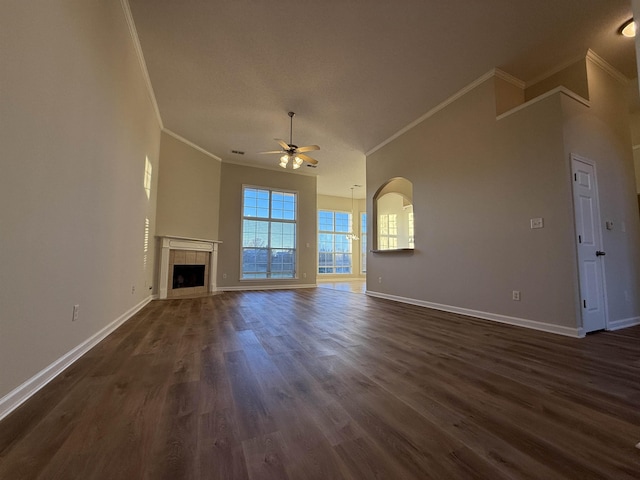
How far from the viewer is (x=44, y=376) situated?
1577 mm

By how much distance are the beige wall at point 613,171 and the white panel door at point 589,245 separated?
161 mm

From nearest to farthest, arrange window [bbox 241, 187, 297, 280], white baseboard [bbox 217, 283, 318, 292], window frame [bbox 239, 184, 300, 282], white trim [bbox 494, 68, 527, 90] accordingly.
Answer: white trim [bbox 494, 68, 527, 90], white baseboard [bbox 217, 283, 318, 292], window frame [bbox 239, 184, 300, 282], window [bbox 241, 187, 297, 280]

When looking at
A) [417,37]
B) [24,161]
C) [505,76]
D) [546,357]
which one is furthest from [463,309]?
[24,161]

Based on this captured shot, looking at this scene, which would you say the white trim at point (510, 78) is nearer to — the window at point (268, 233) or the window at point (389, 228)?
the window at point (268, 233)

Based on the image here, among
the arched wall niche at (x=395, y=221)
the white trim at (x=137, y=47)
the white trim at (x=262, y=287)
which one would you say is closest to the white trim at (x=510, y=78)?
the white trim at (x=137, y=47)

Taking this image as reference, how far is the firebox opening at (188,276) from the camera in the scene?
5762 millimetres

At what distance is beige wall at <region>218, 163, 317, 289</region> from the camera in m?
7.00

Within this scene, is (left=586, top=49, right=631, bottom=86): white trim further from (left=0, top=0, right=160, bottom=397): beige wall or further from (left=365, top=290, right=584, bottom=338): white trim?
(left=0, top=0, right=160, bottom=397): beige wall

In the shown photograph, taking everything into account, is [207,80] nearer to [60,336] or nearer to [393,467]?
[60,336]

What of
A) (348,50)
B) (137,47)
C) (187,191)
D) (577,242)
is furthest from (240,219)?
(577,242)

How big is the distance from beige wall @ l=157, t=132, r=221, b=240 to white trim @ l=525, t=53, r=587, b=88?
635 cm

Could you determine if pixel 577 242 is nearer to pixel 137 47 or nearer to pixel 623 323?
pixel 623 323

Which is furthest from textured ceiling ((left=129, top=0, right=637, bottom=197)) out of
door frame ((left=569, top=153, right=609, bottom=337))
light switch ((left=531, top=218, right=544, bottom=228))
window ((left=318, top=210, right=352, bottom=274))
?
window ((left=318, top=210, right=352, bottom=274))

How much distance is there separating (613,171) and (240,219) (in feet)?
23.1
